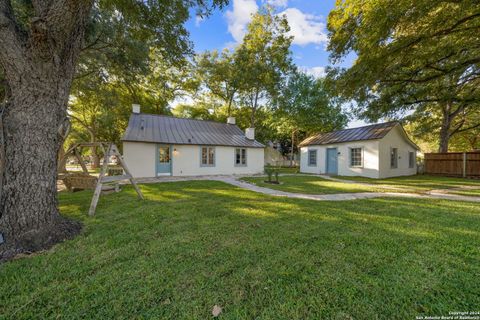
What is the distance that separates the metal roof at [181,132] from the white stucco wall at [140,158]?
39 cm

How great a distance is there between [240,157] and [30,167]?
1190 cm

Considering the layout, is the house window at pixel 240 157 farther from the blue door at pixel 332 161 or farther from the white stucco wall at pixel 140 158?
the blue door at pixel 332 161

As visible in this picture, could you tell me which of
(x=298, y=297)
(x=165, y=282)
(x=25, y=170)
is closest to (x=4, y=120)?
(x=25, y=170)

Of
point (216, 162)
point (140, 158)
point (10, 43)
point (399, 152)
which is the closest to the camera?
point (10, 43)

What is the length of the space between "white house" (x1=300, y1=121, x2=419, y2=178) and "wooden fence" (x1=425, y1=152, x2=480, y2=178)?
1.16 metres

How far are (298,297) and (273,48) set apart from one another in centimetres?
2142

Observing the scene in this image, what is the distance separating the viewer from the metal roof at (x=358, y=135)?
11791mm

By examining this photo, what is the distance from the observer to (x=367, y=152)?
1205cm

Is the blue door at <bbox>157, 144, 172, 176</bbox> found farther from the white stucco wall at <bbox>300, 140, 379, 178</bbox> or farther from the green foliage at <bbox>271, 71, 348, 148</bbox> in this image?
the green foliage at <bbox>271, 71, 348, 148</bbox>

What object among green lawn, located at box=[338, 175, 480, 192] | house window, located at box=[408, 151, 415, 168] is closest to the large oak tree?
green lawn, located at box=[338, 175, 480, 192]

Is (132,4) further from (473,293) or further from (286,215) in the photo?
(473,293)

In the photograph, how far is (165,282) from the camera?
2014mm

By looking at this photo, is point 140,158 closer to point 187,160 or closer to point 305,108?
point 187,160

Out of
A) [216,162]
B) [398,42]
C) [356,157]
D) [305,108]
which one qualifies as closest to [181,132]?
[216,162]
